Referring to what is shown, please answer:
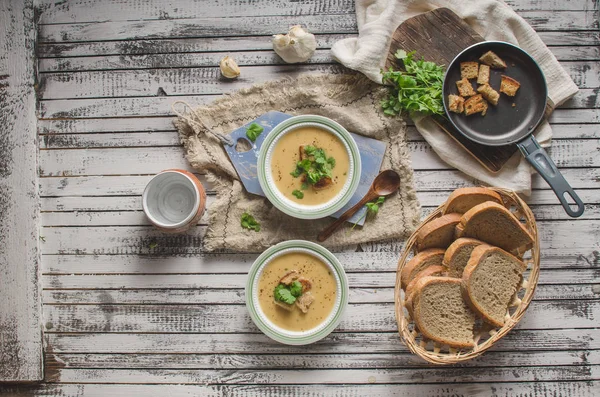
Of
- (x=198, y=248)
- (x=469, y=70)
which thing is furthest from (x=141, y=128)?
(x=469, y=70)

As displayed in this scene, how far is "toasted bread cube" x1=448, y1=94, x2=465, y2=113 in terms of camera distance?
221 cm

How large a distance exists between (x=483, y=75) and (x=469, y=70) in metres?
0.06

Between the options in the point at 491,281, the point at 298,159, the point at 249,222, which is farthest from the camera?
the point at 249,222

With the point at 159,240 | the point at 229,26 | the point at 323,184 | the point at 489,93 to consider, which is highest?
the point at 229,26

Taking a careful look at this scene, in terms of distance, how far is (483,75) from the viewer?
2.23 m

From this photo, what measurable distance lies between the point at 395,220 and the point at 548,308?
2.47 ft

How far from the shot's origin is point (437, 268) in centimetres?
211

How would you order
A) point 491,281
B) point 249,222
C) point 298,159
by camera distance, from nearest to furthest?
point 491,281, point 298,159, point 249,222

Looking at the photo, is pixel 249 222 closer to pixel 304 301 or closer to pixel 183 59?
pixel 304 301

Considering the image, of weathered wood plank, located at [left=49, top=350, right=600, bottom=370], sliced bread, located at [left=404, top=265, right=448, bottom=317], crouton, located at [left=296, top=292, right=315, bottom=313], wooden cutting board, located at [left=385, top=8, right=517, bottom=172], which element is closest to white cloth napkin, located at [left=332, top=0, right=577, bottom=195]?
wooden cutting board, located at [left=385, top=8, right=517, bottom=172]

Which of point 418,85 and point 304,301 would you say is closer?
point 304,301

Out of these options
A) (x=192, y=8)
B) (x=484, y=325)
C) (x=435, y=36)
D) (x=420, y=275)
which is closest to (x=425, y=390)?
(x=484, y=325)

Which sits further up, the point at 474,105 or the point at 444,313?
the point at 474,105

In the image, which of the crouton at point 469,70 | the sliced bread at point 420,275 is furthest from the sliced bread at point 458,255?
the crouton at point 469,70
